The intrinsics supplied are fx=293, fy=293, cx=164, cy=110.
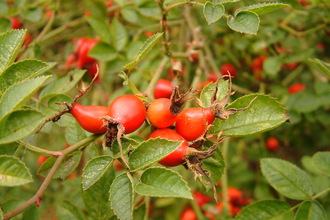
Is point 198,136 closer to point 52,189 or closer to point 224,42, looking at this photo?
point 224,42

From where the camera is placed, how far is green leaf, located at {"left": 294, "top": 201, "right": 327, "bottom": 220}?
1.25 metres

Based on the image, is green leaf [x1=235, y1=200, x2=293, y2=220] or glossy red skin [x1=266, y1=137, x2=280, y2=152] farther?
glossy red skin [x1=266, y1=137, x2=280, y2=152]

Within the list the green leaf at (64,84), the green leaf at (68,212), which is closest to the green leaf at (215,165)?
the green leaf at (68,212)

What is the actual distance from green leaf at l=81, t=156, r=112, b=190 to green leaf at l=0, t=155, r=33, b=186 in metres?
0.18

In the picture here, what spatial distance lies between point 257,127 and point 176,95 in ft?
1.07

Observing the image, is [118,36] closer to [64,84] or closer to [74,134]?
[64,84]

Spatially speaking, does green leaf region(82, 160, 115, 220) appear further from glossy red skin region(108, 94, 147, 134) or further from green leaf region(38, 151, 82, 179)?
glossy red skin region(108, 94, 147, 134)

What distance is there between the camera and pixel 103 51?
1.96 metres

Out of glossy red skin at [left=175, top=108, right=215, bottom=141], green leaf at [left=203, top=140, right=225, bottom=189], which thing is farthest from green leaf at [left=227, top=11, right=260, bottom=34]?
green leaf at [left=203, top=140, right=225, bottom=189]

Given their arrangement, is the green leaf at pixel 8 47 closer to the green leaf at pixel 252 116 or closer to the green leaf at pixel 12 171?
the green leaf at pixel 12 171

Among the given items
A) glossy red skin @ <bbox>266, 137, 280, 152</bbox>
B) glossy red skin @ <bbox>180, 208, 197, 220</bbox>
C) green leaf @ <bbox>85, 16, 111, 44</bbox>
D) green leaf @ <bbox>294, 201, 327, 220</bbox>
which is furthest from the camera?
glossy red skin @ <bbox>266, 137, 280, 152</bbox>

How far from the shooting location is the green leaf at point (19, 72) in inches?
39.2

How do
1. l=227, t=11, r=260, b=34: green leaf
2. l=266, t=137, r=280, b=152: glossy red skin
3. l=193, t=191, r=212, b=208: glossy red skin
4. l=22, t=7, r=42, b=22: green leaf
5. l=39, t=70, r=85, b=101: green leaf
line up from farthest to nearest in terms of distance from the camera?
l=266, t=137, r=280, b=152: glossy red skin → l=193, t=191, r=212, b=208: glossy red skin → l=22, t=7, r=42, b=22: green leaf → l=39, t=70, r=85, b=101: green leaf → l=227, t=11, r=260, b=34: green leaf

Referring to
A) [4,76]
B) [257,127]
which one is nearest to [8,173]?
[4,76]
